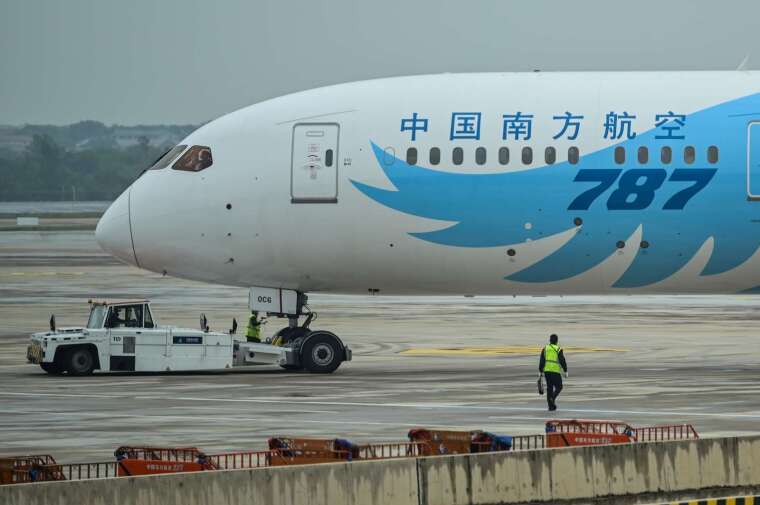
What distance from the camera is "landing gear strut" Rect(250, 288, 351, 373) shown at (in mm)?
37188

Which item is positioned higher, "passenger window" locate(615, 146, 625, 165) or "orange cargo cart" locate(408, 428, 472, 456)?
"passenger window" locate(615, 146, 625, 165)

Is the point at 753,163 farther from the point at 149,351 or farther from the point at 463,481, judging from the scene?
the point at 463,481

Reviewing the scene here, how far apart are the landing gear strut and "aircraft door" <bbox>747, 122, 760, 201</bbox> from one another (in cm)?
966

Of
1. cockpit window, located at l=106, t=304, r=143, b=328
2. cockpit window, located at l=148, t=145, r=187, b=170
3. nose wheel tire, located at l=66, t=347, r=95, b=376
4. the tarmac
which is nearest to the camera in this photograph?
the tarmac

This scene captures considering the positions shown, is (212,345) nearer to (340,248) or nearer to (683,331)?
(340,248)

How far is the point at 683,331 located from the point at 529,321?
6.42m

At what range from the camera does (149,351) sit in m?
37.1

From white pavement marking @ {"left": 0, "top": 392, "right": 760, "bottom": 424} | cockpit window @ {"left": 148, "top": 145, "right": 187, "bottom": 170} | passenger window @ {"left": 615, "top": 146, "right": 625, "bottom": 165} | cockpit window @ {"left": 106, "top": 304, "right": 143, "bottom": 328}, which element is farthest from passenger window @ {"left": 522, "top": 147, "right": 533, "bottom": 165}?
cockpit window @ {"left": 106, "top": 304, "right": 143, "bottom": 328}

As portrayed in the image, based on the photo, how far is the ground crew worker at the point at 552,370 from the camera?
29.6m

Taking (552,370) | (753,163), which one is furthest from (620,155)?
(552,370)

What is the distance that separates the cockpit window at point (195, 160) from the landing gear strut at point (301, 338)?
10.2 feet

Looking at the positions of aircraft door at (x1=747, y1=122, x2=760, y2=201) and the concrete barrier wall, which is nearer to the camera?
the concrete barrier wall

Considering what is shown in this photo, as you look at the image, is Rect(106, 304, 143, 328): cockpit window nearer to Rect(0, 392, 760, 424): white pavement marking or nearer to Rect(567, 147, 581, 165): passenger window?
Rect(0, 392, 760, 424): white pavement marking

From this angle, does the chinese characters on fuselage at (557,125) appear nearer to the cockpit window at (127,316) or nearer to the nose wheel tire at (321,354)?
the nose wheel tire at (321,354)
